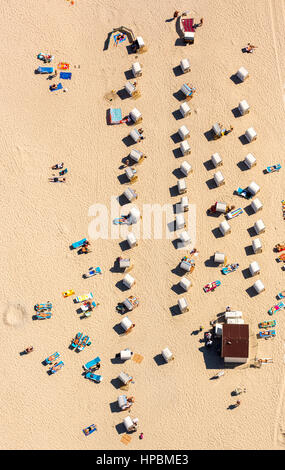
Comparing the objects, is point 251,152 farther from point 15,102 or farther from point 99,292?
point 15,102

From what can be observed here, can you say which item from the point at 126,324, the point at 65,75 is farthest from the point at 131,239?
the point at 65,75

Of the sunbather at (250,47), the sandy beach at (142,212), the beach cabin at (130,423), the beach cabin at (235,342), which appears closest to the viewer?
the beach cabin at (130,423)

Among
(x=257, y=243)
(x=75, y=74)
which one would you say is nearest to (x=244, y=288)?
(x=257, y=243)

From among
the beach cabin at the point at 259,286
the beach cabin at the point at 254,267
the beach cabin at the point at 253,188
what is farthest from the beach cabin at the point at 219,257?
the beach cabin at the point at 253,188

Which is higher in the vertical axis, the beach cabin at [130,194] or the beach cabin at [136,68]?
the beach cabin at [136,68]

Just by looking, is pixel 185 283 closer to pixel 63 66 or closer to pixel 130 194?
pixel 130 194

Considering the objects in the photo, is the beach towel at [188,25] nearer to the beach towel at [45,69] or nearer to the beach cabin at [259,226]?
the beach towel at [45,69]
